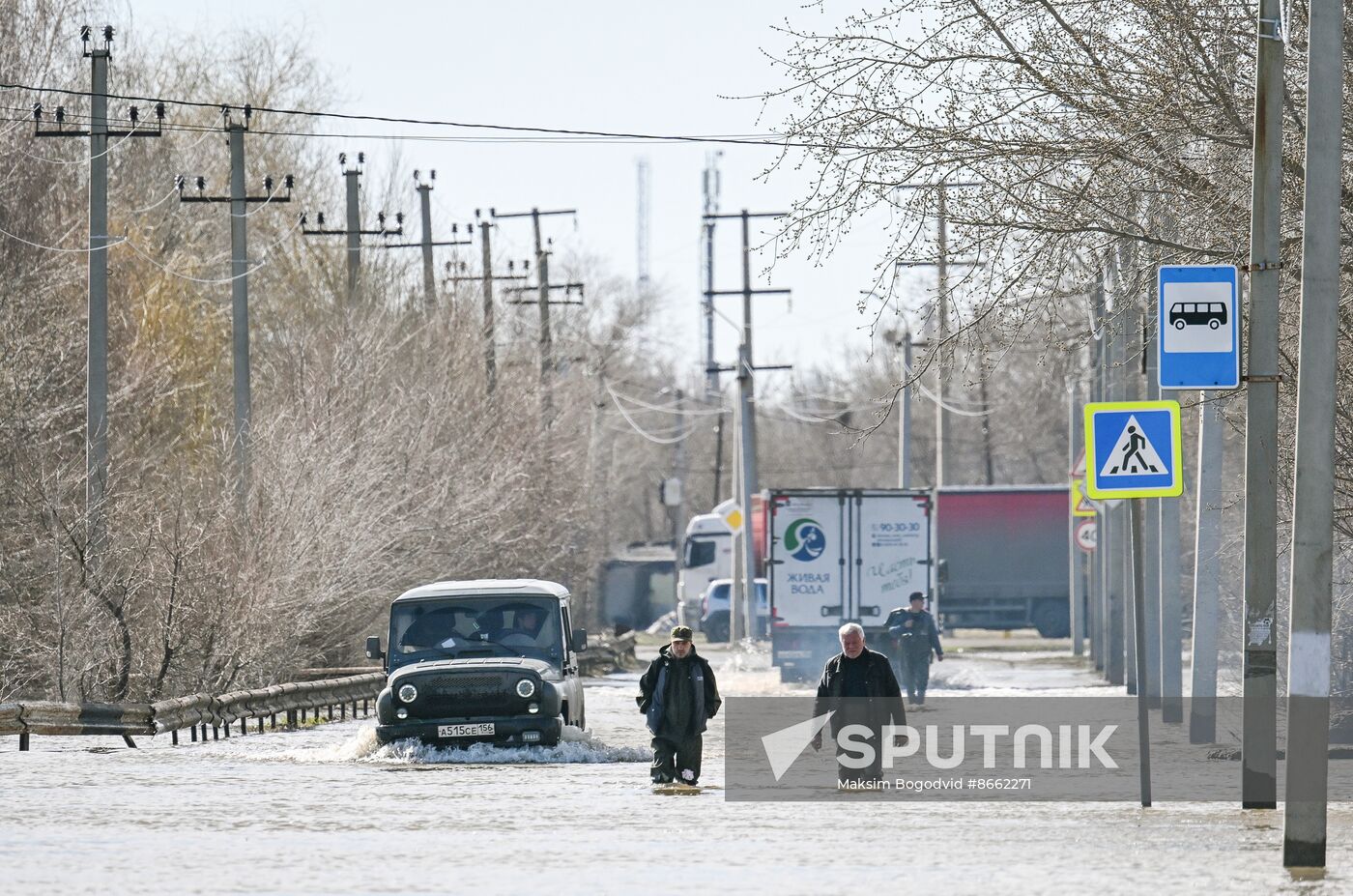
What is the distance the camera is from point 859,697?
57.5 ft

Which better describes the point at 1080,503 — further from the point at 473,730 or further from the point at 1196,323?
the point at 1196,323

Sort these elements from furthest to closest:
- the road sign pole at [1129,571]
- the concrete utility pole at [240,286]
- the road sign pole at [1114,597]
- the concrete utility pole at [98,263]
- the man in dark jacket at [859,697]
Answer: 1. the concrete utility pole at [240,286]
2. the road sign pole at [1114,597]
3. the concrete utility pole at [98,263]
4. the road sign pole at [1129,571]
5. the man in dark jacket at [859,697]

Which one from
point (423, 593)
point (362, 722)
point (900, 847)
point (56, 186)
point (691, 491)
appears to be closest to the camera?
point (900, 847)

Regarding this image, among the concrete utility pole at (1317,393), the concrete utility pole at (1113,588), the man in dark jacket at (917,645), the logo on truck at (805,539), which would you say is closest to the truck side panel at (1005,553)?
the logo on truck at (805,539)

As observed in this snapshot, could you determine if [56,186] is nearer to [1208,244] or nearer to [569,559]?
[569,559]

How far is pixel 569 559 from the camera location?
54.8m

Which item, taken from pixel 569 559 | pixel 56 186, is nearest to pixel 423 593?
pixel 56 186

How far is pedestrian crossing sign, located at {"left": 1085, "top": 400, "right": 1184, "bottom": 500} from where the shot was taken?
50.3 feet

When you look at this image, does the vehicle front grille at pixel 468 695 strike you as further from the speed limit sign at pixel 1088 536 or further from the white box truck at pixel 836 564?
the speed limit sign at pixel 1088 536

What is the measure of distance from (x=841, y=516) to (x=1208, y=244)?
64.3ft

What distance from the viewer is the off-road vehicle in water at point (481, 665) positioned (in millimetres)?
21281

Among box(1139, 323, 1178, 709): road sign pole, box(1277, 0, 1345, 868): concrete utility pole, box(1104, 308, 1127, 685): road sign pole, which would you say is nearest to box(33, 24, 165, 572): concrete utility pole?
box(1139, 323, 1178, 709): road sign pole

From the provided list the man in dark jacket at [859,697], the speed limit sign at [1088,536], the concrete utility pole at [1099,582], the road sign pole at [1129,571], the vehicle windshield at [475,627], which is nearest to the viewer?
the man in dark jacket at [859,697]

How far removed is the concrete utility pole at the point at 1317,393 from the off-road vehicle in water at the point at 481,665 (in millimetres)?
10190
